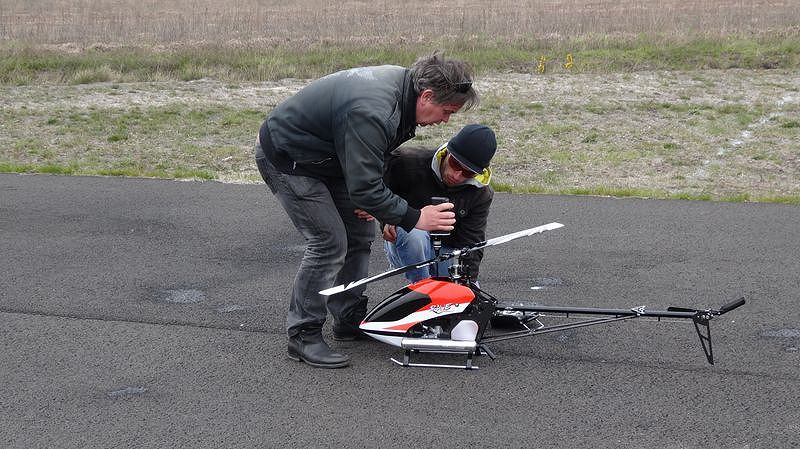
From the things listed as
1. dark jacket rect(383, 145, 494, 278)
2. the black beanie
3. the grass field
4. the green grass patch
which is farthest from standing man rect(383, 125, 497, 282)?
the green grass patch

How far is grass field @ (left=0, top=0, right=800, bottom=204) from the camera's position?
10.7 m

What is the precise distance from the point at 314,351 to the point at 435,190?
1.14 metres

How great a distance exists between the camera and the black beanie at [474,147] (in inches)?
189

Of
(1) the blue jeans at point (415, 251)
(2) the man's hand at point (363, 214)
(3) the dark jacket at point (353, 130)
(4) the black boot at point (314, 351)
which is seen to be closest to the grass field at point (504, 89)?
(1) the blue jeans at point (415, 251)

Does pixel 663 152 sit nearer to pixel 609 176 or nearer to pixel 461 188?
pixel 609 176

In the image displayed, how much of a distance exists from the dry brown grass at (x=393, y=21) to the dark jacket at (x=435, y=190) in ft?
51.9

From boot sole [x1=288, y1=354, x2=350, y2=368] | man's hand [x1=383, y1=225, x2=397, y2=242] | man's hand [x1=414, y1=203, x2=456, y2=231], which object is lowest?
boot sole [x1=288, y1=354, x2=350, y2=368]

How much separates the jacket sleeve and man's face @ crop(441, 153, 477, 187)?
580mm

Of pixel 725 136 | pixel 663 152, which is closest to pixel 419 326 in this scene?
pixel 663 152

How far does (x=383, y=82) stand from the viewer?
440 cm

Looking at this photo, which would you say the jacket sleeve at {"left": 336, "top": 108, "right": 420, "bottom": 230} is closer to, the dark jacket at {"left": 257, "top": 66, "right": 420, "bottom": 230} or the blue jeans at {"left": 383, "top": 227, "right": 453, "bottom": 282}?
the dark jacket at {"left": 257, "top": 66, "right": 420, "bottom": 230}

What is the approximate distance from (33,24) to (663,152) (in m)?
23.4

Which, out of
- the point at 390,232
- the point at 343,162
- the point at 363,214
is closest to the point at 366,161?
the point at 343,162

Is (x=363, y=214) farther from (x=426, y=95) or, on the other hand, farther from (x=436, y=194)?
(x=426, y=95)
